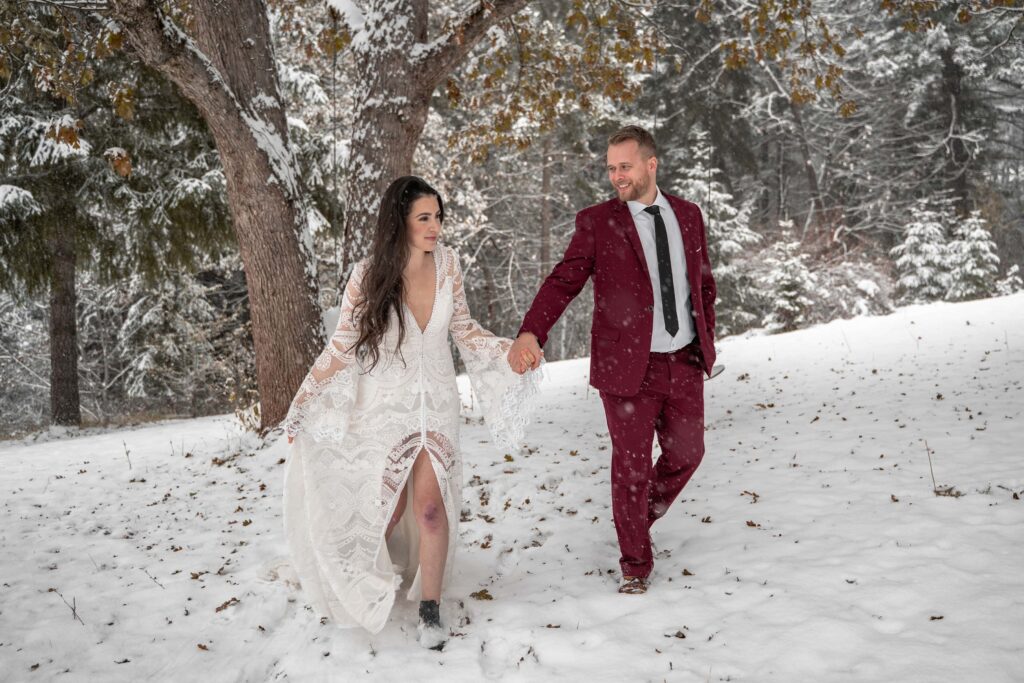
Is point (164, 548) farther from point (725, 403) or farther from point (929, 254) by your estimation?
point (929, 254)

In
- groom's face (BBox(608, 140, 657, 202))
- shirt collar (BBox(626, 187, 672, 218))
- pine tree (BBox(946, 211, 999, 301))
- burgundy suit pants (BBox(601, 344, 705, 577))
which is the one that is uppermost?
pine tree (BBox(946, 211, 999, 301))

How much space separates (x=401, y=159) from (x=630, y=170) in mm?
3336

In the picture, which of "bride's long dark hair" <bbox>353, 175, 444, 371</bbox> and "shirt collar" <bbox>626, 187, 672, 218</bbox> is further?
"shirt collar" <bbox>626, 187, 672, 218</bbox>

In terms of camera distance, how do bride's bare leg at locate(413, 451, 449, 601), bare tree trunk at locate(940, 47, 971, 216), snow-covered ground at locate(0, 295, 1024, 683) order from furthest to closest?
bare tree trunk at locate(940, 47, 971, 216), bride's bare leg at locate(413, 451, 449, 601), snow-covered ground at locate(0, 295, 1024, 683)

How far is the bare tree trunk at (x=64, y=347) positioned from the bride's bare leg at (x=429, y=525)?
9815 millimetres

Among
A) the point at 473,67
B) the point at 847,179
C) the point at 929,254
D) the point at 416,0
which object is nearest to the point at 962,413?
the point at 416,0

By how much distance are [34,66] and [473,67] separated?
511 cm

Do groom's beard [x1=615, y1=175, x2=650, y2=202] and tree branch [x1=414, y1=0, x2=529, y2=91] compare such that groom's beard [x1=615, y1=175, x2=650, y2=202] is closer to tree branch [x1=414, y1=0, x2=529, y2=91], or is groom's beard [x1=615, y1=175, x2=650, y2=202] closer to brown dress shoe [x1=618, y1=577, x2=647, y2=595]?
brown dress shoe [x1=618, y1=577, x2=647, y2=595]

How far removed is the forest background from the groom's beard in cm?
303

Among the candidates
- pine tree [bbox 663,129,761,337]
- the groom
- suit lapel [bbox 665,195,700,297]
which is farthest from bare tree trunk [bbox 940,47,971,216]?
the groom

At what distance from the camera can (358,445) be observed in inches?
135

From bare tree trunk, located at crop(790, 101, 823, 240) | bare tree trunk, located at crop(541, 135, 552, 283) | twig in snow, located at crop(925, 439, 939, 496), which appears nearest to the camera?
twig in snow, located at crop(925, 439, 939, 496)

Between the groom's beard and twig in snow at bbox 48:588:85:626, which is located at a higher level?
the groom's beard

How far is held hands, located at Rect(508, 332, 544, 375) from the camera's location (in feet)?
11.4
